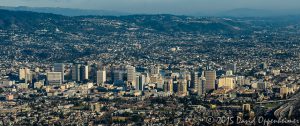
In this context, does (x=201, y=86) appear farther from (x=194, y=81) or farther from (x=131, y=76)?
(x=131, y=76)

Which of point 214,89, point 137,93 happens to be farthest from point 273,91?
point 137,93

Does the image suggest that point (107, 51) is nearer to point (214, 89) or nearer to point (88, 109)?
point (214, 89)

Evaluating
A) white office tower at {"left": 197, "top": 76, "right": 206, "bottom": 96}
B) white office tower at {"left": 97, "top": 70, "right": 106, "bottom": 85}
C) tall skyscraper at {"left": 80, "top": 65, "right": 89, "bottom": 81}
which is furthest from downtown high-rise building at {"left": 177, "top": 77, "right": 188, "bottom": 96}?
tall skyscraper at {"left": 80, "top": 65, "right": 89, "bottom": 81}

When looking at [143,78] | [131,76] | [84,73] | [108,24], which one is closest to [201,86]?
[143,78]

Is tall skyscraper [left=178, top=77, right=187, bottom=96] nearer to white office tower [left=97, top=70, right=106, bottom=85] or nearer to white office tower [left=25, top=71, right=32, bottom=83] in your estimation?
white office tower [left=97, top=70, right=106, bottom=85]

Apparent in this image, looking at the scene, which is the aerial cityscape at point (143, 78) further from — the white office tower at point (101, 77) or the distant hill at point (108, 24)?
the distant hill at point (108, 24)

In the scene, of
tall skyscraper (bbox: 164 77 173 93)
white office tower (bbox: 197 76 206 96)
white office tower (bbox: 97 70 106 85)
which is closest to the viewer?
white office tower (bbox: 197 76 206 96)

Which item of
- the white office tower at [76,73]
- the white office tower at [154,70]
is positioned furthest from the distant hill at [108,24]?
the white office tower at [76,73]
